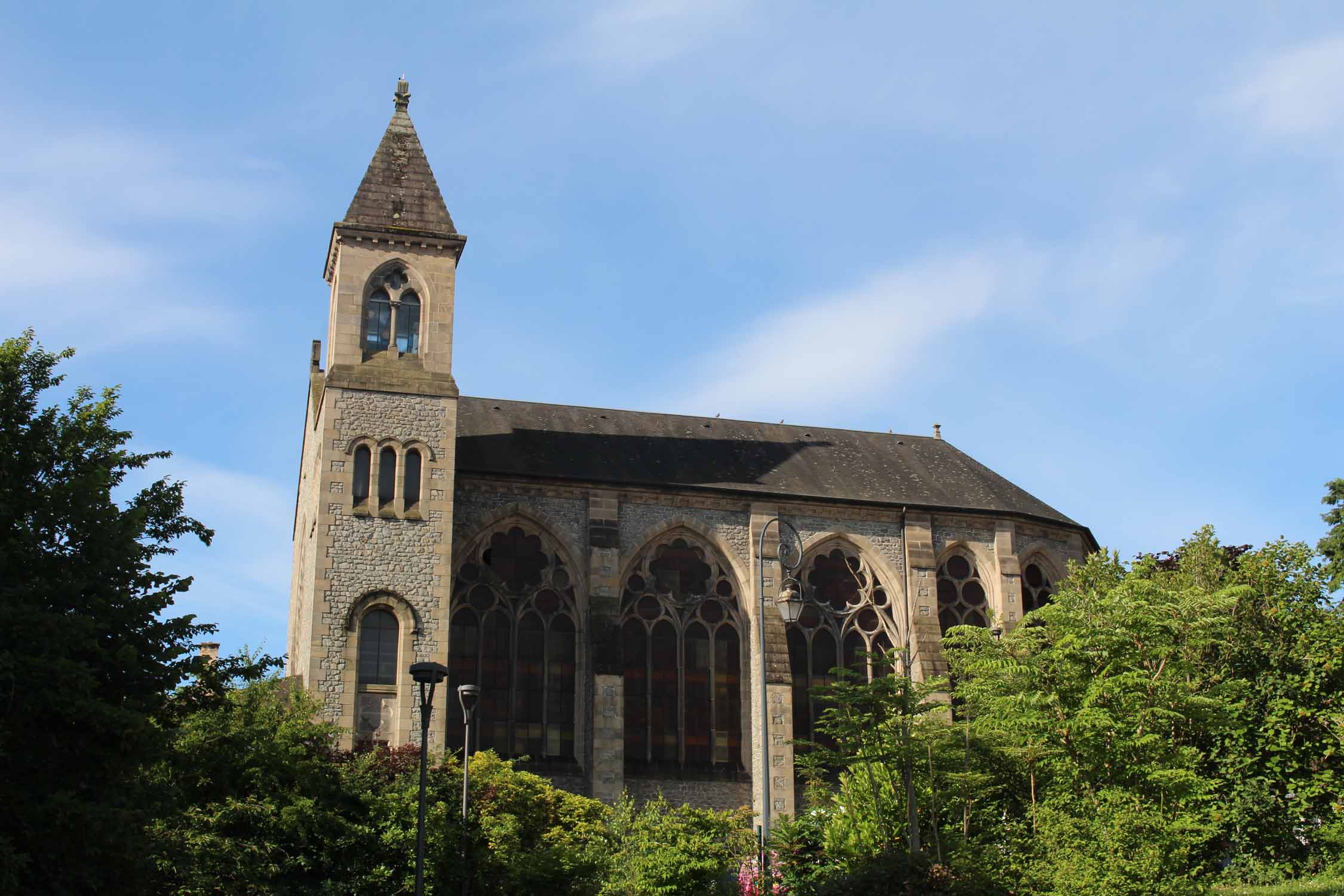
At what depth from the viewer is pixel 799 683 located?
129ft

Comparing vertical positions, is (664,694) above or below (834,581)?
below

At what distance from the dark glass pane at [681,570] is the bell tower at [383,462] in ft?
19.7

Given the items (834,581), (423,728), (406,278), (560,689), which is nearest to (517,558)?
(560,689)

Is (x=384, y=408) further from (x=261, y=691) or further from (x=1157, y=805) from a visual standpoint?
(x=1157, y=805)

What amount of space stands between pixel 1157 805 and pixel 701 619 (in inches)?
577

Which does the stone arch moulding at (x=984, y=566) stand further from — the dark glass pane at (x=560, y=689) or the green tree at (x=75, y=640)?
the green tree at (x=75, y=640)

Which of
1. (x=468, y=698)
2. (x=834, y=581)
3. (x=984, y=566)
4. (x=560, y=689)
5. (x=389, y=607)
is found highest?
(x=984, y=566)

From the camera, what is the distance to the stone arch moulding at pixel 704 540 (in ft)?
129

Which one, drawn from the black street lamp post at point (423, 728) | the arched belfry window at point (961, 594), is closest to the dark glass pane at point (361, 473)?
the black street lamp post at point (423, 728)

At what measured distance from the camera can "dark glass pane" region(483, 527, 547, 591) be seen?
3775cm

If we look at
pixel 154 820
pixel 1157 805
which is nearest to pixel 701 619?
pixel 1157 805

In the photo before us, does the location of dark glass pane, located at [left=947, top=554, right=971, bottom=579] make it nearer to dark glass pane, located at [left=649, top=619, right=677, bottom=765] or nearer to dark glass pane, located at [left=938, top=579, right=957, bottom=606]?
dark glass pane, located at [left=938, top=579, right=957, bottom=606]

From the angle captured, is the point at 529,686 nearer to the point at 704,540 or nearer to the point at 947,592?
the point at 704,540

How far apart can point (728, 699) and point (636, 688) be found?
2334 millimetres
